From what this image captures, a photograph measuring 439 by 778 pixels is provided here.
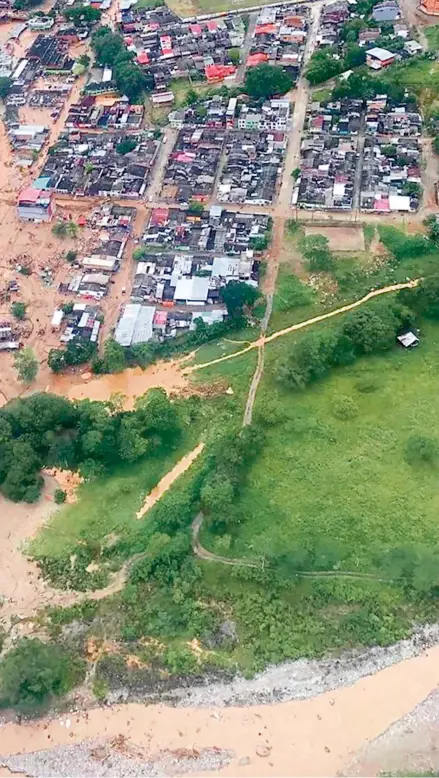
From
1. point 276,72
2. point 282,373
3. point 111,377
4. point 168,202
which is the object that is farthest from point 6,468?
point 276,72

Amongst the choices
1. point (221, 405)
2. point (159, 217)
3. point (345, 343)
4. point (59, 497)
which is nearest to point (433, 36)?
point (159, 217)

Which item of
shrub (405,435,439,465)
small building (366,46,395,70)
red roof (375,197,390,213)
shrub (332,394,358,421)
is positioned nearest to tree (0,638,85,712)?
shrub (332,394,358,421)

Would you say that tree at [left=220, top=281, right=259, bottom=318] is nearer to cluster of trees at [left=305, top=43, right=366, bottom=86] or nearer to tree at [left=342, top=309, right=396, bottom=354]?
tree at [left=342, top=309, right=396, bottom=354]

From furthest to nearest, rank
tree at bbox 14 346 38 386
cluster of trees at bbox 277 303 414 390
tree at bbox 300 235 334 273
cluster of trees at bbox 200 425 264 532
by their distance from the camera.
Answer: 1. tree at bbox 300 235 334 273
2. tree at bbox 14 346 38 386
3. cluster of trees at bbox 277 303 414 390
4. cluster of trees at bbox 200 425 264 532

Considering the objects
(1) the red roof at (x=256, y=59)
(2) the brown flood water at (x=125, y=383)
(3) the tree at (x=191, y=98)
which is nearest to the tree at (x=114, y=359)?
(2) the brown flood water at (x=125, y=383)

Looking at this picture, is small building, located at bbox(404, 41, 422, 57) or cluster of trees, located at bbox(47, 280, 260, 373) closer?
cluster of trees, located at bbox(47, 280, 260, 373)

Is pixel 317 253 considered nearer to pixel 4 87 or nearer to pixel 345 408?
pixel 345 408

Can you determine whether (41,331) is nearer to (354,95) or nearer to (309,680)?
(309,680)
